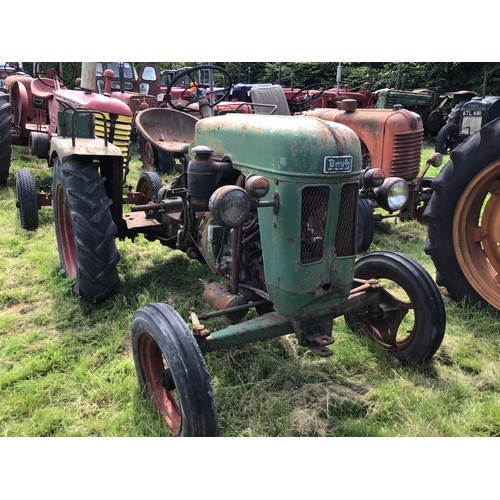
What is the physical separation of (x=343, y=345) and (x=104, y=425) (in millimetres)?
1438

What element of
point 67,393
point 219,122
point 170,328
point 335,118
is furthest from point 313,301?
point 335,118

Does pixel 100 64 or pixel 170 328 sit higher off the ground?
pixel 100 64

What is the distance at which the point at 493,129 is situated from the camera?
3.20m

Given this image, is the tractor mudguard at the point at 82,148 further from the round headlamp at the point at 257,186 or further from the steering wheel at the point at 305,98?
the steering wheel at the point at 305,98

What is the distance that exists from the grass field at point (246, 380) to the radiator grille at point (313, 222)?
2.59ft

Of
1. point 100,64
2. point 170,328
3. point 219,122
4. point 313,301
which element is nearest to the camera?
point 170,328

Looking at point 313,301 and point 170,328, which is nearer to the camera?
point 170,328

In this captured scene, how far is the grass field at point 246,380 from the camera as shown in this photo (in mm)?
2330

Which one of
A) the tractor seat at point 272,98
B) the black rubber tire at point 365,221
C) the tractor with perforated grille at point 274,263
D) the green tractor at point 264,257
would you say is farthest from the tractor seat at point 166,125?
the black rubber tire at point 365,221

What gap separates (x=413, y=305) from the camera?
270 cm

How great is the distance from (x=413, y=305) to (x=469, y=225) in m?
A: 1.01

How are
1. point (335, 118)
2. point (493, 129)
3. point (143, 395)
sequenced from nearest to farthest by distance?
point (143, 395) → point (493, 129) → point (335, 118)

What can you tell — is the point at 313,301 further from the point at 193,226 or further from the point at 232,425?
the point at 193,226

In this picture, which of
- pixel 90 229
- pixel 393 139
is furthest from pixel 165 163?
pixel 90 229
